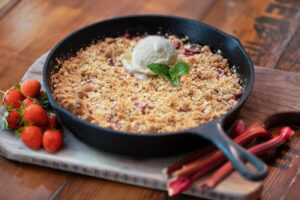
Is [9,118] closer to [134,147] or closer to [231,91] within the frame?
[134,147]

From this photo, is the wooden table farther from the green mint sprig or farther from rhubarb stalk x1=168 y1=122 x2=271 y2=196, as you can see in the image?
rhubarb stalk x1=168 y1=122 x2=271 y2=196

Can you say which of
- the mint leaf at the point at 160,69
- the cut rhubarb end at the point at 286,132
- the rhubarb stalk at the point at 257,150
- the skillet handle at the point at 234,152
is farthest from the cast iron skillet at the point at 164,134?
the mint leaf at the point at 160,69

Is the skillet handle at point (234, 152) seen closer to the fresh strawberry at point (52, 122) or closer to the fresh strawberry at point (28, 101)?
the fresh strawberry at point (52, 122)

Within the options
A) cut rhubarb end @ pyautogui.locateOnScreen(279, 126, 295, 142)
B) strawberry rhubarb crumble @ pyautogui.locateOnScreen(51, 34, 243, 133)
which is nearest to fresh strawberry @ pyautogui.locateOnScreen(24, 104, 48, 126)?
strawberry rhubarb crumble @ pyautogui.locateOnScreen(51, 34, 243, 133)

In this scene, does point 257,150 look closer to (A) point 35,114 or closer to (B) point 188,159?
(B) point 188,159

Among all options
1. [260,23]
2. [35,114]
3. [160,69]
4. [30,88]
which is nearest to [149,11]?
[260,23]

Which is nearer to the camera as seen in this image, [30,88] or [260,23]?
[30,88]

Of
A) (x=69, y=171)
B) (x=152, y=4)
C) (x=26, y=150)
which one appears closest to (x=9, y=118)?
(x=26, y=150)
